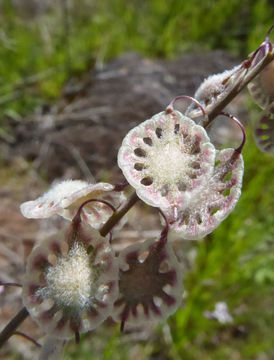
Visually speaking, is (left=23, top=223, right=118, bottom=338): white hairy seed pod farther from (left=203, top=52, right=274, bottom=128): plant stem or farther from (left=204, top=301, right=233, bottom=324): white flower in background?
(left=204, top=301, right=233, bottom=324): white flower in background

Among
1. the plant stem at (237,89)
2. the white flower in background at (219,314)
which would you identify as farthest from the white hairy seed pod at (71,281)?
the white flower in background at (219,314)

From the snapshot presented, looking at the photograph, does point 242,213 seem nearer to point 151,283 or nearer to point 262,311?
point 262,311

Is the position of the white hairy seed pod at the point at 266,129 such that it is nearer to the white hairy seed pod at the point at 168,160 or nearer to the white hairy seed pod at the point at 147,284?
the white hairy seed pod at the point at 168,160

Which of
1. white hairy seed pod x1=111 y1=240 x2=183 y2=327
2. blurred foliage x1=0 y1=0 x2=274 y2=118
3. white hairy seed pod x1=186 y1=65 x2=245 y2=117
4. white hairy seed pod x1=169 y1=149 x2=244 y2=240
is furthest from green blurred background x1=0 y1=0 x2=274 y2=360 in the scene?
white hairy seed pod x1=186 y1=65 x2=245 y2=117

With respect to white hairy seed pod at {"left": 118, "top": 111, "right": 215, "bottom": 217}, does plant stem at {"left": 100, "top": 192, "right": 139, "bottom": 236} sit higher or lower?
lower

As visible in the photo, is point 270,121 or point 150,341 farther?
point 150,341

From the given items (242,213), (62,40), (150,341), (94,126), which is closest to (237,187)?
(242,213)
